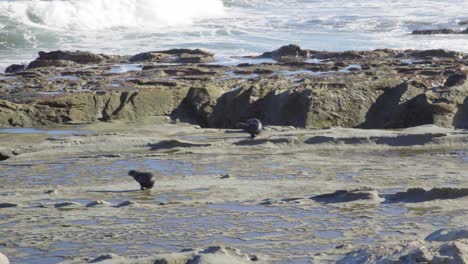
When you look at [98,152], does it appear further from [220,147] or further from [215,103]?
[215,103]

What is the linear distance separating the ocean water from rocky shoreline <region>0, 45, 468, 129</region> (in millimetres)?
5831

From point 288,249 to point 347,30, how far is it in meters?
22.2

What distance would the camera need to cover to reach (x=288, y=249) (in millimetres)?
5230

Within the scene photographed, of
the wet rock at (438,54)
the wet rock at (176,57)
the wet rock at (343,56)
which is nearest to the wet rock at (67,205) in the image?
the wet rock at (176,57)

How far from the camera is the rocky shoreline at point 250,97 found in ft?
36.3

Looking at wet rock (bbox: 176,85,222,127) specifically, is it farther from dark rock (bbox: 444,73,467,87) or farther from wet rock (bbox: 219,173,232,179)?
wet rock (bbox: 219,173,232,179)

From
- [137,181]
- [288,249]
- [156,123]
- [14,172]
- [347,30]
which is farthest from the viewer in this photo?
[347,30]

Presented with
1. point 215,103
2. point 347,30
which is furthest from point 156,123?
point 347,30

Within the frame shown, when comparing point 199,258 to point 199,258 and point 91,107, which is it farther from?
point 91,107

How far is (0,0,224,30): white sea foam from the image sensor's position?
27703 millimetres

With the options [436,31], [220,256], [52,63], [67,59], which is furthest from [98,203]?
[436,31]

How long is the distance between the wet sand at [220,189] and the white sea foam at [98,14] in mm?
17387

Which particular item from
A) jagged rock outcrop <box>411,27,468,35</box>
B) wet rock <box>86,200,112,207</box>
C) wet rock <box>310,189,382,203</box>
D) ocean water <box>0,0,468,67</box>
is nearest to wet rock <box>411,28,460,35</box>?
jagged rock outcrop <box>411,27,468,35</box>

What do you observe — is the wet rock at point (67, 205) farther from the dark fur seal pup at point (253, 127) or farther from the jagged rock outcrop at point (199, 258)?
the dark fur seal pup at point (253, 127)
